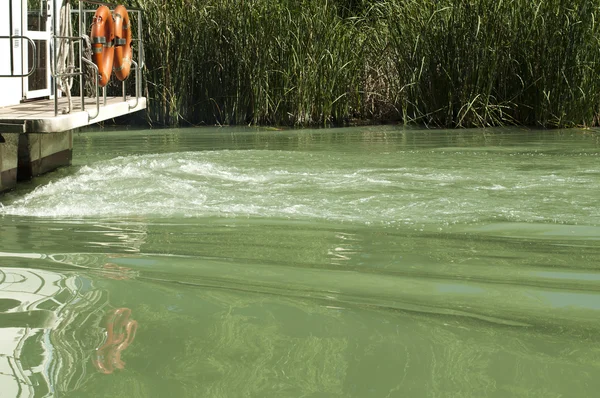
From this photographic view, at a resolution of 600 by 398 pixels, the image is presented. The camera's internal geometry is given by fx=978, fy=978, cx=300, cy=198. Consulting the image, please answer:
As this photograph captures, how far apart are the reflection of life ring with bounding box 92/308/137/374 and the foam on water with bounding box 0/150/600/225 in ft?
7.06

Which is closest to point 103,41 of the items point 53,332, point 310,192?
point 310,192

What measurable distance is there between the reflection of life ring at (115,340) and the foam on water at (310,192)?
7.06ft

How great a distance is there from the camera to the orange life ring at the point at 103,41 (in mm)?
7000

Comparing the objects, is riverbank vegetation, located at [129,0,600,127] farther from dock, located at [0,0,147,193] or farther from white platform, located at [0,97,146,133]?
white platform, located at [0,97,146,133]

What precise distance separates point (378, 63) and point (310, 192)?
693cm

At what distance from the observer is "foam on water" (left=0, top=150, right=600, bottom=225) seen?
538cm

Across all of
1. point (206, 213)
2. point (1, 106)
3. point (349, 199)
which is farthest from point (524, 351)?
point (1, 106)

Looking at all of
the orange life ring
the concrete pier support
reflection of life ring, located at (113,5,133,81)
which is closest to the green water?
the concrete pier support

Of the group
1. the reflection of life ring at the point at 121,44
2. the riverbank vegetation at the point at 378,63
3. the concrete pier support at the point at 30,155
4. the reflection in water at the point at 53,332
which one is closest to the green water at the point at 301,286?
the reflection in water at the point at 53,332

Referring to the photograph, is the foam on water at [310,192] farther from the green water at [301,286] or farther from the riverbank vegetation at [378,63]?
the riverbank vegetation at [378,63]

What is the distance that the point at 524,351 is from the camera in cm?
285

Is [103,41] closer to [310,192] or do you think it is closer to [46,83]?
[46,83]

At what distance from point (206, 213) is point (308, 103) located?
718 cm

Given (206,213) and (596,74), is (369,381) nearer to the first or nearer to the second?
(206,213)
